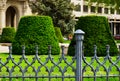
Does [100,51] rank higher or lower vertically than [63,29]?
higher

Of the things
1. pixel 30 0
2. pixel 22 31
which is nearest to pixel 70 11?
pixel 30 0

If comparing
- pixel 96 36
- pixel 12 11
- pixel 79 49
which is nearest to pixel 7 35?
pixel 96 36

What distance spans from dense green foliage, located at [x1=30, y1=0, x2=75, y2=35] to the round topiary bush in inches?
845

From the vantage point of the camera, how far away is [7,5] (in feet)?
147

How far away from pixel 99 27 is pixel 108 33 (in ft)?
1.32

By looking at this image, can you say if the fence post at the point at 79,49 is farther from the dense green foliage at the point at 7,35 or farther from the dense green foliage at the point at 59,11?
the dense green foliage at the point at 59,11

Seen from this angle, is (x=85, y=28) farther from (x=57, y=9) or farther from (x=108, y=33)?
(x=57, y=9)

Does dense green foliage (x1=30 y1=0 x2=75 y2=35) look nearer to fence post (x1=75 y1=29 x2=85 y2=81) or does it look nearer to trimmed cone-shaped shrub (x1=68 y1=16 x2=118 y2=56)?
trimmed cone-shaped shrub (x1=68 y1=16 x2=118 y2=56)

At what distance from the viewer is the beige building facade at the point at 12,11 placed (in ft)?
142

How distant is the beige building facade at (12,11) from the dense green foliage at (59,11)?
651 centimetres

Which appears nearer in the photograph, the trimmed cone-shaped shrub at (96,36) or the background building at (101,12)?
the trimmed cone-shaped shrub at (96,36)

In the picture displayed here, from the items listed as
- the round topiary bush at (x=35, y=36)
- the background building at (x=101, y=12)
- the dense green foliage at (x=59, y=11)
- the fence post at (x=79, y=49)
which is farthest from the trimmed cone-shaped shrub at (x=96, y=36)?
the background building at (x=101, y=12)

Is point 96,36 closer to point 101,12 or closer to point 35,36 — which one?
point 35,36

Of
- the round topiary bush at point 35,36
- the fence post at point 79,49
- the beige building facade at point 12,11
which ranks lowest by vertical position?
the beige building facade at point 12,11
